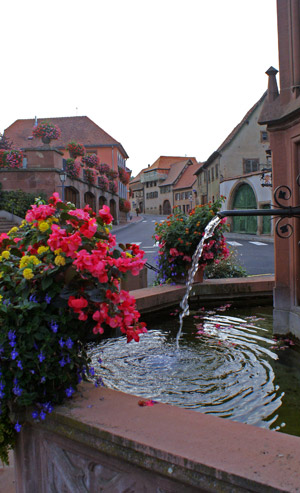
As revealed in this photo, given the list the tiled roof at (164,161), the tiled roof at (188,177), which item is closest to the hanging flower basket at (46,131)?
the tiled roof at (188,177)

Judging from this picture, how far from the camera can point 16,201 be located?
1930cm

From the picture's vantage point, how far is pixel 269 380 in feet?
10.7

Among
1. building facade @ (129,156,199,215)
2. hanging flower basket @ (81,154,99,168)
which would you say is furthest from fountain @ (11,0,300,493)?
building facade @ (129,156,199,215)

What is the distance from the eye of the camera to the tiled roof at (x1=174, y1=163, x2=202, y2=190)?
238 ft

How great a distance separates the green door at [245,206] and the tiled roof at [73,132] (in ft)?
56.3

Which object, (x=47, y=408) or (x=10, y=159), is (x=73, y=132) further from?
(x=47, y=408)

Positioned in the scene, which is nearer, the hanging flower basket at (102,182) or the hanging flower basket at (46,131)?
the hanging flower basket at (46,131)

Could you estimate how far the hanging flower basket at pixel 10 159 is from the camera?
2028 centimetres

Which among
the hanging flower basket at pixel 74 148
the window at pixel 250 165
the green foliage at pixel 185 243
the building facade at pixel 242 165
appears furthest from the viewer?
the window at pixel 250 165

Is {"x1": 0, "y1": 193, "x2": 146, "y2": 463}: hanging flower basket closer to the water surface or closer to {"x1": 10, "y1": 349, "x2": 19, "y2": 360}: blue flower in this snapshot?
{"x1": 10, "y1": 349, "x2": 19, "y2": 360}: blue flower

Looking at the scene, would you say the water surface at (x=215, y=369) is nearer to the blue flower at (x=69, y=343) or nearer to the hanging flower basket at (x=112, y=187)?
the blue flower at (x=69, y=343)

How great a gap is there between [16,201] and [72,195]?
6595 mm

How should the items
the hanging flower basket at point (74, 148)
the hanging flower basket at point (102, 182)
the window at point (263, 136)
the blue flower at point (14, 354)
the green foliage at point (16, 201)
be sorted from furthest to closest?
1. the window at point (263, 136)
2. the hanging flower basket at point (102, 182)
3. the hanging flower basket at point (74, 148)
4. the green foliage at point (16, 201)
5. the blue flower at point (14, 354)

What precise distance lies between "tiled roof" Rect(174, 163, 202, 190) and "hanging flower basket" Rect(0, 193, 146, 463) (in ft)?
231
